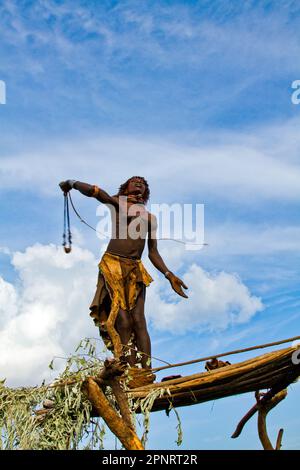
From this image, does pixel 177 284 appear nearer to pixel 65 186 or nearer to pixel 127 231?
pixel 127 231

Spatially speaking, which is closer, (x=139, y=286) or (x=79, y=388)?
(x=79, y=388)

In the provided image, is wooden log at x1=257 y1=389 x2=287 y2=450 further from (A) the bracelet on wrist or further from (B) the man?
(A) the bracelet on wrist

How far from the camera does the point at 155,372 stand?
7395mm

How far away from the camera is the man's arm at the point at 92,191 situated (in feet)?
26.7

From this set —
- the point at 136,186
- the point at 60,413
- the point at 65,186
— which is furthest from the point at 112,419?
the point at 136,186

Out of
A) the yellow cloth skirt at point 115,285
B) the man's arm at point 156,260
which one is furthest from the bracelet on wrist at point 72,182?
the man's arm at point 156,260

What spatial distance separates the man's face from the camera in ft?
28.2

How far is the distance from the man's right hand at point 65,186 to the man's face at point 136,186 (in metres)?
0.75

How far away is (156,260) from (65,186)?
141cm
